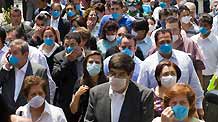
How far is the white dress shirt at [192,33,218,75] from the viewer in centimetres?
943

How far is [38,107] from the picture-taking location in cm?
580

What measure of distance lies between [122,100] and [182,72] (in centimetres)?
119

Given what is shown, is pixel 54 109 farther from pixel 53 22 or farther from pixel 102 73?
pixel 53 22

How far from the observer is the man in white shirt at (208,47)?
943cm

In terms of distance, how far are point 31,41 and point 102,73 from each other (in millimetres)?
2897

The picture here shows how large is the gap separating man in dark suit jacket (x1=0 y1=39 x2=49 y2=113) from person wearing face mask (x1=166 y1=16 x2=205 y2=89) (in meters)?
1.84

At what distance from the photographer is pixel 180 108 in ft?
16.3

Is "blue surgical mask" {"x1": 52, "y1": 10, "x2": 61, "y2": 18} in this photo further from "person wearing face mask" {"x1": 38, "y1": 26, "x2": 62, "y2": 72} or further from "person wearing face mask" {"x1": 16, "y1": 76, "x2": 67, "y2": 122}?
"person wearing face mask" {"x1": 16, "y1": 76, "x2": 67, "y2": 122}

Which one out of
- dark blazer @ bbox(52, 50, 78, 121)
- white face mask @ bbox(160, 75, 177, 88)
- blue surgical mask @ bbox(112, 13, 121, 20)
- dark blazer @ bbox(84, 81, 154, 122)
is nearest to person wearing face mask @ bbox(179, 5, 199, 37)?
blue surgical mask @ bbox(112, 13, 121, 20)

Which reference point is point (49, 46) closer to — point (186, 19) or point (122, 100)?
point (186, 19)

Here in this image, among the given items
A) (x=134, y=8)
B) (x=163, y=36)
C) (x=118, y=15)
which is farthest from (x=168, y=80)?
(x=134, y=8)

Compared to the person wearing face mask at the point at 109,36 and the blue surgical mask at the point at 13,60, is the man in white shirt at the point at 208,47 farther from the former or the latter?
the blue surgical mask at the point at 13,60

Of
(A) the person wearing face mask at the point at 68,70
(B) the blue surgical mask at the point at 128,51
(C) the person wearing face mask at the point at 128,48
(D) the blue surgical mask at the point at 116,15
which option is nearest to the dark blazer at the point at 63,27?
(D) the blue surgical mask at the point at 116,15

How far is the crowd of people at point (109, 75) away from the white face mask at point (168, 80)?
0.03 ft
